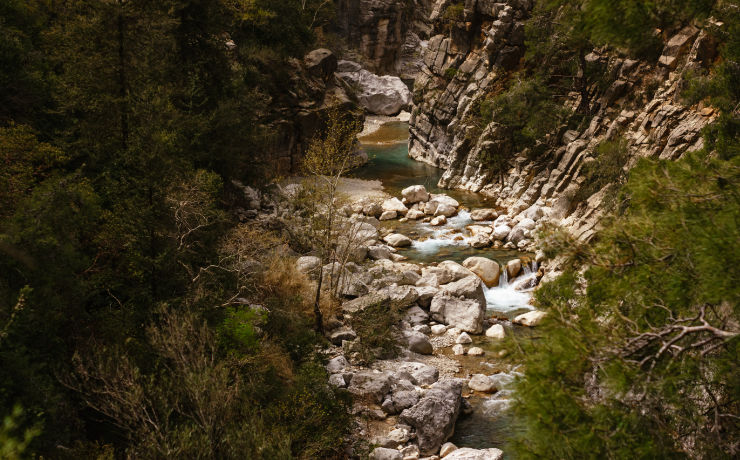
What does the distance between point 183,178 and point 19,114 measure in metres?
4.81

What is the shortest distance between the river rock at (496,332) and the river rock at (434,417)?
17.0 feet

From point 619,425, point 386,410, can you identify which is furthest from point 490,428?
point 619,425

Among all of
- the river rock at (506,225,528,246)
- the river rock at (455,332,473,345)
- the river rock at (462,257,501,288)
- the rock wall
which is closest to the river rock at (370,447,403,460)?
the river rock at (455,332,473,345)

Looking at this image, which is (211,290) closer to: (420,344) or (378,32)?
(420,344)

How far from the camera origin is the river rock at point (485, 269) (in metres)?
23.0

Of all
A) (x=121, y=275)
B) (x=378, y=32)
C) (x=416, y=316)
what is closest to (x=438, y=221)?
(x=416, y=316)

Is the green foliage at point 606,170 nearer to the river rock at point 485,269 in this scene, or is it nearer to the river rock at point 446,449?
the river rock at point 485,269

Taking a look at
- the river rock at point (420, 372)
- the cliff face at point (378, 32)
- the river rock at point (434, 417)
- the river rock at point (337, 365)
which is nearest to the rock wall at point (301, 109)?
the river rock at point (337, 365)

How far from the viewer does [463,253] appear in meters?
26.2

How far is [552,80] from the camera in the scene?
35.2 meters

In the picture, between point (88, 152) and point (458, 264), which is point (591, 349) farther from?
point (458, 264)

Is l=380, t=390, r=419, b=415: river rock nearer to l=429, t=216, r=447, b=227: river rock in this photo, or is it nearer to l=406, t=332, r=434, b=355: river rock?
l=406, t=332, r=434, b=355: river rock

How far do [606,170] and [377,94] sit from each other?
142ft

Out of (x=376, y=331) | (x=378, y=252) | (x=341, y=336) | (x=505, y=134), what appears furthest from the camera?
(x=505, y=134)
